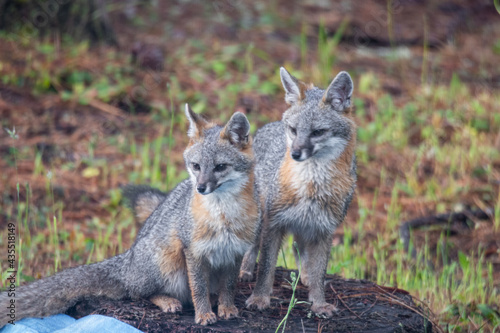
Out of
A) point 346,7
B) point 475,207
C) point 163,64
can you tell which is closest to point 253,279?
point 475,207

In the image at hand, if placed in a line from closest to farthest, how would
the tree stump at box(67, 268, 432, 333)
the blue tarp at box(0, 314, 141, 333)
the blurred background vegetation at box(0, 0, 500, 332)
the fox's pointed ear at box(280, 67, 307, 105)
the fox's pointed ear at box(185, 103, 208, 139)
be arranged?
1. the blue tarp at box(0, 314, 141, 333)
2. the tree stump at box(67, 268, 432, 333)
3. the fox's pointed ear at box(185, 103, 208, 139)
4. the fox's pointed ear at box(280, 67, 307, 105)
5. the blurred background vegetation at box(0, 0, 500, 332)

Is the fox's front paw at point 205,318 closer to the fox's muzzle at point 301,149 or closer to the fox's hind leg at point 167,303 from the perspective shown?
the fox's hind leg at point 167,303

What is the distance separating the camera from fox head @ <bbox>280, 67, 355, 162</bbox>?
15.4ft

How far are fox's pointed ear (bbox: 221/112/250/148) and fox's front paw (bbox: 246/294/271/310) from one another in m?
1.15

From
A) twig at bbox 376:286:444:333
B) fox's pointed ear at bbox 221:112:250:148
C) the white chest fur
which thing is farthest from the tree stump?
fox's pointed ear at bbox 221:112:250:148

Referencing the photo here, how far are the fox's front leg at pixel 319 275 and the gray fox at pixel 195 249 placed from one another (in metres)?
0.64

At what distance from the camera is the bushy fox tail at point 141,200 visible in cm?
569

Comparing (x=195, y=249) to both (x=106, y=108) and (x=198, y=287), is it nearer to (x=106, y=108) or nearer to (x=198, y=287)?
(x=198, y=287)

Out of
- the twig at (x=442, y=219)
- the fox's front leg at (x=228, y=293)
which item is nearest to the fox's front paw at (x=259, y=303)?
the fox's front leg at (x=228, y=293)

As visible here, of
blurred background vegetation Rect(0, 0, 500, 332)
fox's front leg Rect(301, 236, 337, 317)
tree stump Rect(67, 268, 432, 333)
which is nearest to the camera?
tree stump Rect(67, 268, 432, 333)

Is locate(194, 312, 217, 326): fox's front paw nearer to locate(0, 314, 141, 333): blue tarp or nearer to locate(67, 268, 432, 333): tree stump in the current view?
locate(67, 268, 432, 333): tree stump

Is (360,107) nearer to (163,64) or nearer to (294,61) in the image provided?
(294,61)

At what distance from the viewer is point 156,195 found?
577 centimetres

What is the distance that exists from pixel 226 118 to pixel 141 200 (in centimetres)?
367
